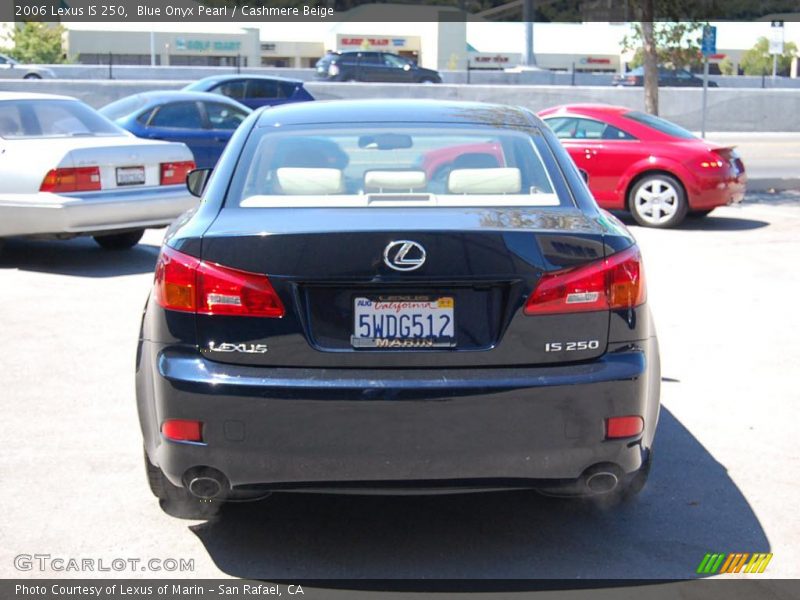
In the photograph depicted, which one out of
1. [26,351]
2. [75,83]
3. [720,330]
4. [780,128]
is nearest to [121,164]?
[26,351]

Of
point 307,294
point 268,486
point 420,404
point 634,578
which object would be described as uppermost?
point 307,294

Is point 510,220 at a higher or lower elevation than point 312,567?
higher

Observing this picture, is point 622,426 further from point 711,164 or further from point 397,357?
point 711,164

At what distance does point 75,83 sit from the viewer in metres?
28.0

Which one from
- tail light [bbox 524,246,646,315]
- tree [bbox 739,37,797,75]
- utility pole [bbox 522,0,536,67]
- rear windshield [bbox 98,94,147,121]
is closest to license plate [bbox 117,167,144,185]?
rear windshield [bbox 98,94,147,121]

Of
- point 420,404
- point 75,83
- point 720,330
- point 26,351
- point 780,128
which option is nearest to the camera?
point 420,404

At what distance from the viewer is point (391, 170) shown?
5.18m

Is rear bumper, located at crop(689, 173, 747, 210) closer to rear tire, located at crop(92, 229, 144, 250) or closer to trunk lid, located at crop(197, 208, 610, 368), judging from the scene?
rear tire, located at crop(92, 229, 144, 250)

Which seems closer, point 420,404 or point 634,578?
point 420,404

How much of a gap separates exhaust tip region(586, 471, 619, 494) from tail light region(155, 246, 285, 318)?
1.23 m

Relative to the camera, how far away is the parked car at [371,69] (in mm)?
38781

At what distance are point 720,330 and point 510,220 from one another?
4.56 m

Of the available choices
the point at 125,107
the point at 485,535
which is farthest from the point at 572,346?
the point at 125,107

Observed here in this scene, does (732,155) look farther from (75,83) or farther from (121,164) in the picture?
(75,83)
